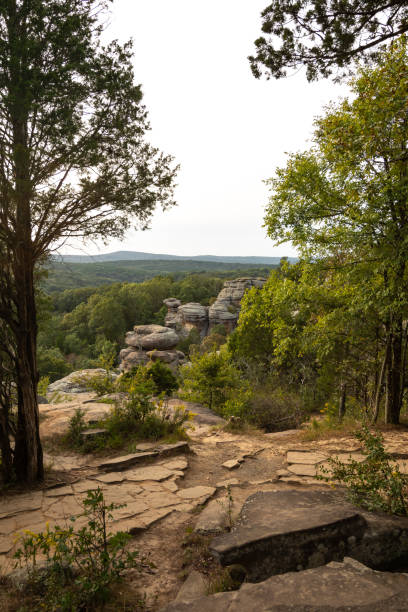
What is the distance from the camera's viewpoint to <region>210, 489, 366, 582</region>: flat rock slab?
8.14 ft

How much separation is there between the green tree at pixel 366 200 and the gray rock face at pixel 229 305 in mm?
44151

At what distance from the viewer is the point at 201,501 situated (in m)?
4.09

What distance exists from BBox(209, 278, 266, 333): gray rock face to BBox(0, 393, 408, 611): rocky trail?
45.5 meters

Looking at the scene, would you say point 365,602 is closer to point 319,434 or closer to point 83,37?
point 319,434

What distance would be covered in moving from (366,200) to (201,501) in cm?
553

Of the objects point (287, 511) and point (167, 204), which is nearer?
point (287, 511)

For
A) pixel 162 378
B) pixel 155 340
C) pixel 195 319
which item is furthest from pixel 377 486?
pixel 195 319

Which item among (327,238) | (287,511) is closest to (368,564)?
(287,511)

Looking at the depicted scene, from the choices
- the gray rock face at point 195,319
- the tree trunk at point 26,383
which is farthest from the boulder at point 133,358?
the tree trunk at point 26,383

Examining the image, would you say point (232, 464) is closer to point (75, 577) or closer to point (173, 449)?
point (173, 449)

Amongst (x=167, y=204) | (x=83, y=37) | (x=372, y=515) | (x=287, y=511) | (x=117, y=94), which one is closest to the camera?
(x=372, y=515)

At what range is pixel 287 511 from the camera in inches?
118

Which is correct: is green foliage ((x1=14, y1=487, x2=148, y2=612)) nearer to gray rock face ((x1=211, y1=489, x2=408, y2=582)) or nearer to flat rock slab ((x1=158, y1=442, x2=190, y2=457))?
gray rock face ((x1=211, y1=489, x2=408, y2=582))

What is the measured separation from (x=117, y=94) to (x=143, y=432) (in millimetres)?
5432
